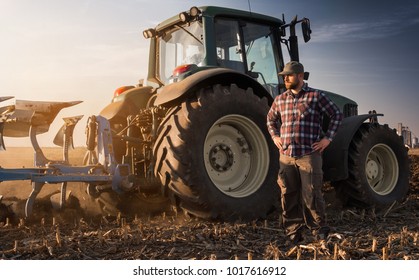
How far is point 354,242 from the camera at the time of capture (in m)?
3.36

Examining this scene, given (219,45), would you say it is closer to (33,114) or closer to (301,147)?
(301,147)

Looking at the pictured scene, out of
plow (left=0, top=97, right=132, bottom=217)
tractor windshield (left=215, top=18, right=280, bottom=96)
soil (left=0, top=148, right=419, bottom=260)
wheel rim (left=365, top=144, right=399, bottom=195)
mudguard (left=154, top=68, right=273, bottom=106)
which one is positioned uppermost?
tractor windshield (left=215, top=18, right=280, bottom=96)

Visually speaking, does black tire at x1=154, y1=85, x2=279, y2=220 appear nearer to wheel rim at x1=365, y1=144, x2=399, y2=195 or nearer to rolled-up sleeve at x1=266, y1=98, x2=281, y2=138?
rolled-up sleeve at x1=266, y1=98, x2=281, y2=138

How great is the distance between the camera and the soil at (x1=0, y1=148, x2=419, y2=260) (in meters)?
3.12

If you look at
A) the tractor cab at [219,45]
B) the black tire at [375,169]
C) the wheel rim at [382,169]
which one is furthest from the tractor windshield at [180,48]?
the wheel rim at [382,169]

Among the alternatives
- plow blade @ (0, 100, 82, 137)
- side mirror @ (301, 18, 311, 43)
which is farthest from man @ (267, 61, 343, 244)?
plow blade @ (0, 100, 82, 137)

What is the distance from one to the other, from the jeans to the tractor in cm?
60

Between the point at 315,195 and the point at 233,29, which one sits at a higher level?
the point at 233,29

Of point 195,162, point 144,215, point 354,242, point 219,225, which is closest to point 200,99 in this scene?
point 195,162

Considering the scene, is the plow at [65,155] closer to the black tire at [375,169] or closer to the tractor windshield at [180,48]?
the tractor windshield at [180,48]

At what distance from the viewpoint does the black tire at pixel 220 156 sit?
388cm
